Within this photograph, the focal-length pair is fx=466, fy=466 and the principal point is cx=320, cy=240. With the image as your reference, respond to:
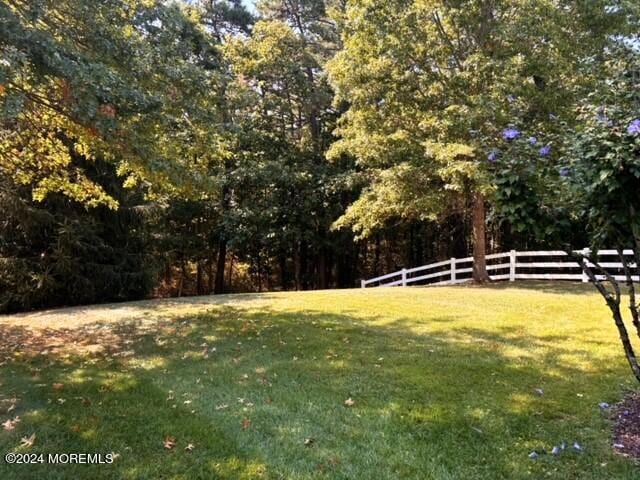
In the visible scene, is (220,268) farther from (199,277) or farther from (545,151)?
(545,151)

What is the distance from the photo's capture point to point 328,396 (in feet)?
14.1

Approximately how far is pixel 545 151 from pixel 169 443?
3.42m

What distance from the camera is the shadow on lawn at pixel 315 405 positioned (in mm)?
3146

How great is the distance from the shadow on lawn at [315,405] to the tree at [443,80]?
229 inches

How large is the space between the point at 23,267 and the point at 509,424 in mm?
11683

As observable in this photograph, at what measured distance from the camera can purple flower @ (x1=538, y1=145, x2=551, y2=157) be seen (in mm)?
3195

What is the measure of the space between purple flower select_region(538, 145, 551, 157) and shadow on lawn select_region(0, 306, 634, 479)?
2.04 metres

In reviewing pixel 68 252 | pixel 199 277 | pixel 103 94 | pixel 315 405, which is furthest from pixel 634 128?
pixel 199 277

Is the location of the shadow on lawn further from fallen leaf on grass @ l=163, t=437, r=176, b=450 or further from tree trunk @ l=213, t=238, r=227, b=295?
tree trunk @ l=213, t=238, r=227, b=295

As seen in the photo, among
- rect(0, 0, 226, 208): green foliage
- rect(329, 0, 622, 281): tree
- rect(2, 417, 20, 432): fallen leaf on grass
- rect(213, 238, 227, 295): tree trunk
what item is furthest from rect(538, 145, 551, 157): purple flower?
rect(213, 238, 227, 295): tree trunk

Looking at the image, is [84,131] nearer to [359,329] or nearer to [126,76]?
[126,76]

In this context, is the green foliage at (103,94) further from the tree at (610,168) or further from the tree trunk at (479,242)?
the tree trunk at (479,242)

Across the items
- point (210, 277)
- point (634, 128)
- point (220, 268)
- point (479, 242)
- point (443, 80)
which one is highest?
point (443, 80)

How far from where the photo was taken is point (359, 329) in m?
6.96
